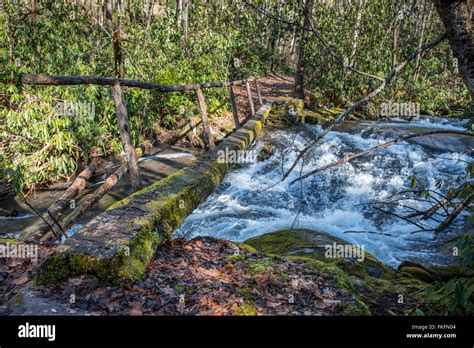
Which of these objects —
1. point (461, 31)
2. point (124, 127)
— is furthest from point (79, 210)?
point (461, 31)

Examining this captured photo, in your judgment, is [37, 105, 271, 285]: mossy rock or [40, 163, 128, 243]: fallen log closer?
[37, 105, 271, 285]: mossy rock

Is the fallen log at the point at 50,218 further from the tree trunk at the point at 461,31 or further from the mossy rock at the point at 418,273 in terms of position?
the tree trunk at the point at 461,31

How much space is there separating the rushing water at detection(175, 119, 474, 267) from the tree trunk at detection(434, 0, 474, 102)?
3015 millimetres

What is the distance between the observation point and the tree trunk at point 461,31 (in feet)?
7.47

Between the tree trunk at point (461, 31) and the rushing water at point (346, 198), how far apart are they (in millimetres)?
3015

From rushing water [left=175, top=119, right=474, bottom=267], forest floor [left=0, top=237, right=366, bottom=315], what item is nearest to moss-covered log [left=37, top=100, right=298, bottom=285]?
forest floor [left=0, top=237, right=366, bottom=315]

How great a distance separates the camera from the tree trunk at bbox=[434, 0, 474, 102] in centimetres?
228

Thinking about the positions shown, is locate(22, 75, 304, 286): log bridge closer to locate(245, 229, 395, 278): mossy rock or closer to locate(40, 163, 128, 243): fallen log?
locate(245, 229, 395, 278): mossy rock

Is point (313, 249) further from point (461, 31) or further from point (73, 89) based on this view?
point (73, 89)

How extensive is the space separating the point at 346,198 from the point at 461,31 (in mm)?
6770

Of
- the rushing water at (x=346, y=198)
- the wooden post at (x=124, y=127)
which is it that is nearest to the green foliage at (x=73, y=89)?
the wooden post at (x=124, y=127)

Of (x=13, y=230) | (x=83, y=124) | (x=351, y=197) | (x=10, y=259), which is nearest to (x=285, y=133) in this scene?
(x=351, y=197)

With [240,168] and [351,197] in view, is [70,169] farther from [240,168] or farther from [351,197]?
[351,197]
